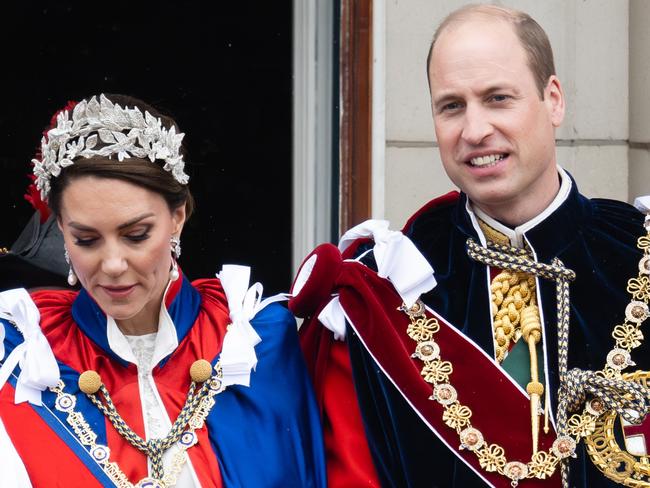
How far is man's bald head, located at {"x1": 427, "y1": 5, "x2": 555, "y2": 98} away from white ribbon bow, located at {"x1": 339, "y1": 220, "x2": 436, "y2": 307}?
16.1 inches

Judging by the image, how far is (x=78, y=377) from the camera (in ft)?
8.92

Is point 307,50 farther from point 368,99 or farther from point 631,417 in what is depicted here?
point 631,417

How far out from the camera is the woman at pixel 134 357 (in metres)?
2.65

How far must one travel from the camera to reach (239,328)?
2.85 meters

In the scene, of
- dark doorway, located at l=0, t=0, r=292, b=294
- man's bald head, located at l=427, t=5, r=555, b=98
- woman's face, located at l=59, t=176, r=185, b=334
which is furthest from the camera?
dark doorway, located at l=0, t=0, r=292, b=294

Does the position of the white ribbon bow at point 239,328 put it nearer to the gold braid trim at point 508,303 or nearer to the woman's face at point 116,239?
the woman's face at point 116,239

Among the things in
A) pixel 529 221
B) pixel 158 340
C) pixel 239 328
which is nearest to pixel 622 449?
pixel 529 221

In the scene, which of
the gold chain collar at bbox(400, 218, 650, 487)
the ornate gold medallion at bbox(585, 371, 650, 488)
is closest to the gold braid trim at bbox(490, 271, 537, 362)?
the gold chain collar at bbox(400, 218, 650, 487)

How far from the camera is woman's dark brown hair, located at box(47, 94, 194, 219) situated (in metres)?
2.66

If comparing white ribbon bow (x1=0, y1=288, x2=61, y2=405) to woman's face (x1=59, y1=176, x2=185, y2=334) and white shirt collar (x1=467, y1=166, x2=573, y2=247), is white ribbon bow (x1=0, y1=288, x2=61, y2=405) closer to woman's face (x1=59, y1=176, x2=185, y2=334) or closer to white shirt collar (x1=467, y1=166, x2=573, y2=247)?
woman's face (x1=59, y1=176, x2=185, y2=334)

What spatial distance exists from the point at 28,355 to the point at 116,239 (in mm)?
313

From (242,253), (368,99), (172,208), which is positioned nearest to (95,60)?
(242,253)

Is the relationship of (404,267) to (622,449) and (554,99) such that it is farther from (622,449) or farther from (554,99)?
(622,449)

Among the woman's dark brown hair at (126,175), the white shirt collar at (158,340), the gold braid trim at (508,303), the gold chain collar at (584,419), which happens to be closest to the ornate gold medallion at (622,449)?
the gold chain collar at (584,419)
